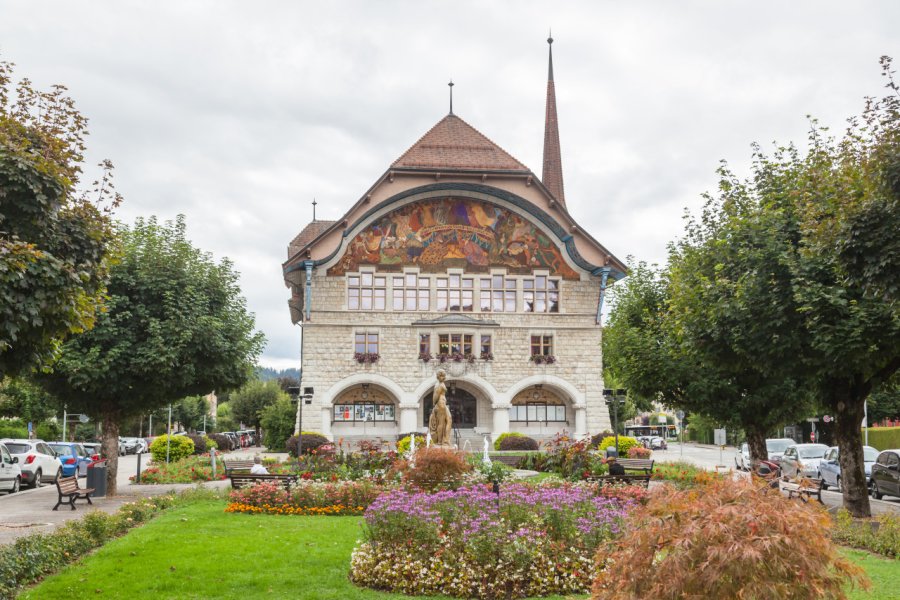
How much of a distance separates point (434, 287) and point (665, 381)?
17257 mm

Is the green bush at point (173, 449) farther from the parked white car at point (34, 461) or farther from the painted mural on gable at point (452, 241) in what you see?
the painted mural on gable at point (452, 241)

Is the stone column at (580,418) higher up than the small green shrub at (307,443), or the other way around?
the stone column at (580,418)

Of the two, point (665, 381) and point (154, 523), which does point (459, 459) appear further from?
point (665, 381)

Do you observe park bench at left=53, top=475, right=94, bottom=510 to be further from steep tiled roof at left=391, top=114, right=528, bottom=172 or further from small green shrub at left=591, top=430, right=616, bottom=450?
steep tiled roof at left=391, top=114, right=528, bottom=172

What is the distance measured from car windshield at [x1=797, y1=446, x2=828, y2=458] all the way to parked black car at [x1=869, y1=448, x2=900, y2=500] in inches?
261

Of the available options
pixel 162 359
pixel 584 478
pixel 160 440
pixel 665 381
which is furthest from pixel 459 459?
pixel 160 440

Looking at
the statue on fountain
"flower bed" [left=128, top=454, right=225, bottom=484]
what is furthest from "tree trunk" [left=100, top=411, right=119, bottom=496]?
the statue on fountain

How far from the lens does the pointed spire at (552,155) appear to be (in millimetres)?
53062

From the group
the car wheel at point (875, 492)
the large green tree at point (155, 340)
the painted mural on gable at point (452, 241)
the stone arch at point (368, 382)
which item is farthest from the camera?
the painted mural on gable at point (452, 241)

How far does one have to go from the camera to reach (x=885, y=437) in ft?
122

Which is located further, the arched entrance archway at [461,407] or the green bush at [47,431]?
the green bush at [47,431]

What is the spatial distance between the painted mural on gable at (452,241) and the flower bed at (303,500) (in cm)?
2222

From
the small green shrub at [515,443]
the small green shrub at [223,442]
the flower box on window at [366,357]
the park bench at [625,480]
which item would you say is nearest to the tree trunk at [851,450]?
the park bench at [625,480]

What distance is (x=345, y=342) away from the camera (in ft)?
124
